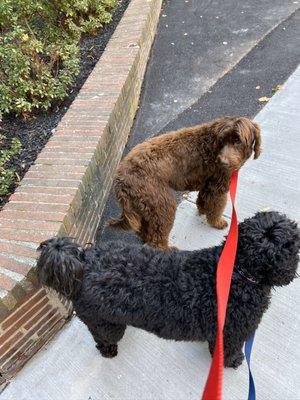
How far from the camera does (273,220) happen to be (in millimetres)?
2168

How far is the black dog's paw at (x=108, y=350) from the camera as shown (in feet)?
9.43

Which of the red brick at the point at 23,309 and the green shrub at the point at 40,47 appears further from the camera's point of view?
the green shrub at the point at 40,47

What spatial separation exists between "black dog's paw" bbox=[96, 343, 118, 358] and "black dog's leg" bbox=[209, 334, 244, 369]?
2.24 ft

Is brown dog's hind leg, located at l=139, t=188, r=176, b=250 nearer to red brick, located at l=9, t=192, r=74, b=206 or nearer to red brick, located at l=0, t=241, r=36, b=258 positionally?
red brick, located at l=9, t=192, r=74, b=206

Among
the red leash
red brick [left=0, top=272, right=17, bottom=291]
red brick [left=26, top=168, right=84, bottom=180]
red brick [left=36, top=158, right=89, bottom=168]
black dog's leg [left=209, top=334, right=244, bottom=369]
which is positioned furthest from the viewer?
red brick [left=36, top=158, right=89, bottom=168]

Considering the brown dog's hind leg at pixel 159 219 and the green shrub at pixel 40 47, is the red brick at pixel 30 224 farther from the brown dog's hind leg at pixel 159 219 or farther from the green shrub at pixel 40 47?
the green shrub at pixel 40 47

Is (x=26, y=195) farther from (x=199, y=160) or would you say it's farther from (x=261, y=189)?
(x=261, y=189)

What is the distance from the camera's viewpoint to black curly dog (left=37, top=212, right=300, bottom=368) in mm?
2203

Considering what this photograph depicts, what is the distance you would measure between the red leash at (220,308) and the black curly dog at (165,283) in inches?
6.7

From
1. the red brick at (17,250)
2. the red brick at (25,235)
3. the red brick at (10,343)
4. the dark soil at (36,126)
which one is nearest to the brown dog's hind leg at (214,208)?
the red brick at (25,235)

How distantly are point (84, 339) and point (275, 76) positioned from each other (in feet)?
13.3

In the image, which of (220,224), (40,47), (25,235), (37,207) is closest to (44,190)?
(37,207)

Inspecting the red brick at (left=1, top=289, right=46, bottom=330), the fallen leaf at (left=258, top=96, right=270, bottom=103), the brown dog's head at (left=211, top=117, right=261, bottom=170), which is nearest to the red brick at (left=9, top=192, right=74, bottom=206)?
the red brick at (left=1, top=289, right=46, bottom=330)

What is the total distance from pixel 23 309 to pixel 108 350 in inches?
26.2
